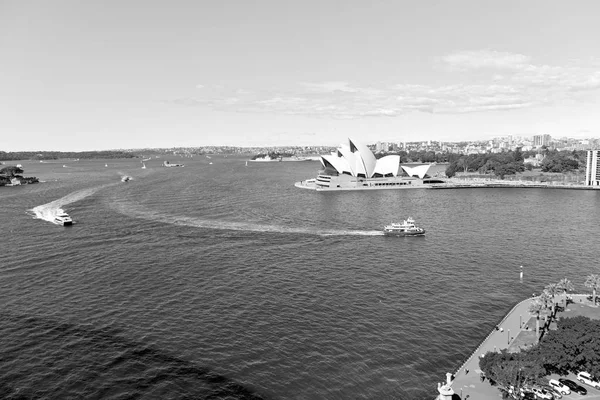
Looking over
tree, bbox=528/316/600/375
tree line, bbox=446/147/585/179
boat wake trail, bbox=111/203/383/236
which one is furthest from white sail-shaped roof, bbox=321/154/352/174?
tree, bbox=528/316/600/375

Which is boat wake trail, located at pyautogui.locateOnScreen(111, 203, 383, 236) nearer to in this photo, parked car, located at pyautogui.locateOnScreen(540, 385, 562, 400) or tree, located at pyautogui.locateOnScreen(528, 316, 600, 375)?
tree, located at pyautogui.locateOnScreen(528, 316, 600, 375)

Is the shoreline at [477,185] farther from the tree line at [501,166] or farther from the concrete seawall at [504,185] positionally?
the tree line at [501,166]

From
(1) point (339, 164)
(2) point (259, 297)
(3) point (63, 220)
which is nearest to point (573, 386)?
(2) point (259, 297)

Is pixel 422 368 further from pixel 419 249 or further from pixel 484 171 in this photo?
pixel 484 171

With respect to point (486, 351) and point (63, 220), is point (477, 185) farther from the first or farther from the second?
point (486, 351)

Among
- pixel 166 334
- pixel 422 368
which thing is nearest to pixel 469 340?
pixel 422 368

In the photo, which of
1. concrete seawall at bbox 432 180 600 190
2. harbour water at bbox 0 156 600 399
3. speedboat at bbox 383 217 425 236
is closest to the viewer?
harbour water at bbox 0 156 600 399

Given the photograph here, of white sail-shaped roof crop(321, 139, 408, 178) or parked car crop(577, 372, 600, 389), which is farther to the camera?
white sail-shaped roof crop(321, 139, 408, 178)
